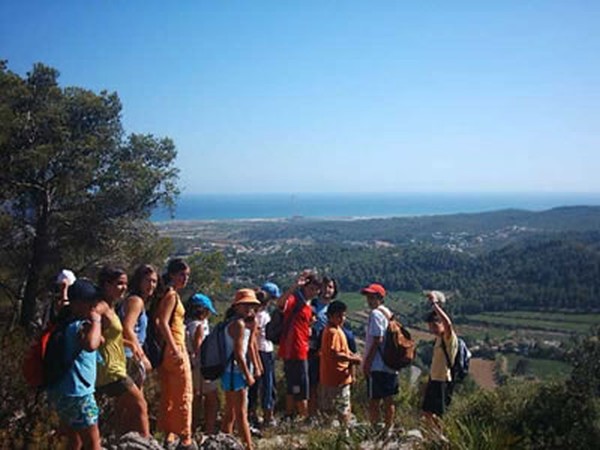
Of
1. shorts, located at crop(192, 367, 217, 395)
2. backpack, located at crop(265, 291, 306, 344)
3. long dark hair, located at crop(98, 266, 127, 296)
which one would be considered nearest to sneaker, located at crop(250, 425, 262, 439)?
shorts, located at crop(192, 367, 217, 395)

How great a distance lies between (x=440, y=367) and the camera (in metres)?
4.89

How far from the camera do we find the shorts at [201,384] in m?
4.73

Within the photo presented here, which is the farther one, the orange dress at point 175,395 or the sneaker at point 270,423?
the sneaker at point 270,423

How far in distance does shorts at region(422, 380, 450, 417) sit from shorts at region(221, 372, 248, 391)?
75.3 inches

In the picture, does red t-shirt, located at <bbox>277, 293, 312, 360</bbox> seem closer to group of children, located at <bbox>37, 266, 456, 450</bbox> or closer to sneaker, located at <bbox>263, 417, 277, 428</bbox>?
group of children, located at <bbox>37, 266, 456, 450</bbox>

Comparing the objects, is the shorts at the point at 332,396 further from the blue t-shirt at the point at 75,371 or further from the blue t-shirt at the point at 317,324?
the blue t-shirt at the point at 75,371

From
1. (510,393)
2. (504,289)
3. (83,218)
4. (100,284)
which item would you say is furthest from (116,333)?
(504,289)

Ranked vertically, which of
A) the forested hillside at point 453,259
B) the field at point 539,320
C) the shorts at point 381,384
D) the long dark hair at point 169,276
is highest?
the long dark hair at point 169,276

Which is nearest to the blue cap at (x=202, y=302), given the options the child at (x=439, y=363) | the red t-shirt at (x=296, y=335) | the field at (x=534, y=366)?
the red t-shirt at (x=296, y=335)

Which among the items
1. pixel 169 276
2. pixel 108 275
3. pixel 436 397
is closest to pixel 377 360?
pixel 436 397

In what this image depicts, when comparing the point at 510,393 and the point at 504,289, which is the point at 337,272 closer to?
the point at 504,289

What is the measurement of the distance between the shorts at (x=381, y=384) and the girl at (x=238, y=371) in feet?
4.23

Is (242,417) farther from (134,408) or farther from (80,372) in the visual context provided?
(80,372)

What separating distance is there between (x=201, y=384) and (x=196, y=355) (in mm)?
288
